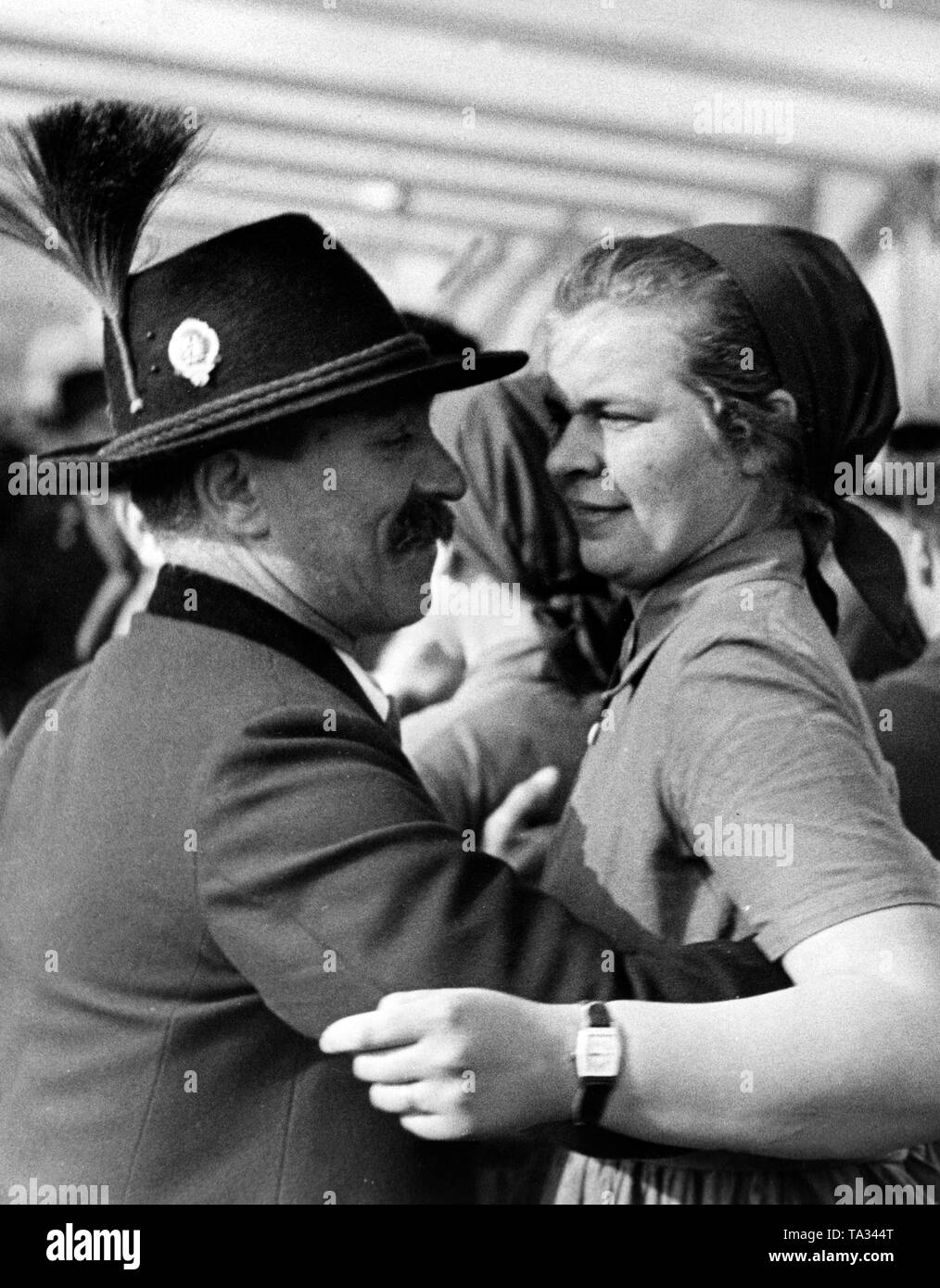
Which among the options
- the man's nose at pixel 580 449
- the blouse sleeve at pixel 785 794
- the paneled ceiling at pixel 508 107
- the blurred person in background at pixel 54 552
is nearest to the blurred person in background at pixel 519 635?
the paneled ceiling at pixel 508 107

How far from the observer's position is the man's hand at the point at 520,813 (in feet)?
7.18

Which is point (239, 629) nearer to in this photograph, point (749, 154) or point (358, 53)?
point (358, 53)

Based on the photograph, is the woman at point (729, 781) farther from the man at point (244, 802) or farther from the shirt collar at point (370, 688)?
the shirt collar at point (370, 688)

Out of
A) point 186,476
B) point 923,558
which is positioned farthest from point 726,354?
point 923,558

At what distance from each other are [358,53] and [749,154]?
1.78 ft

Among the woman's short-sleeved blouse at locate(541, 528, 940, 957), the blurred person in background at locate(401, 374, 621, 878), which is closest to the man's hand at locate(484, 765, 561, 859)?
the blurred person in background at locate(401, 374, 621, 878)

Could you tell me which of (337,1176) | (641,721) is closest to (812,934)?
(641,721)

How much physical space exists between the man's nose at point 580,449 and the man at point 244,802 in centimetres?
12

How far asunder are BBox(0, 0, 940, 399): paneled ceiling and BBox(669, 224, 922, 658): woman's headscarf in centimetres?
35

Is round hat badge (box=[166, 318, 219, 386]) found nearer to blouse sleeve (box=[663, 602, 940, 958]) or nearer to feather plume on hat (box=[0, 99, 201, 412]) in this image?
feather plume on hat (box=[0, 99, 201, 412])

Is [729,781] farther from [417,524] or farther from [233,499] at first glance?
[233,499]

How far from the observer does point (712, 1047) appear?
1.47m

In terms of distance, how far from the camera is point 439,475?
1.79 meters

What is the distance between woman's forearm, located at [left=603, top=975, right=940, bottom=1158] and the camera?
1.44 meters
